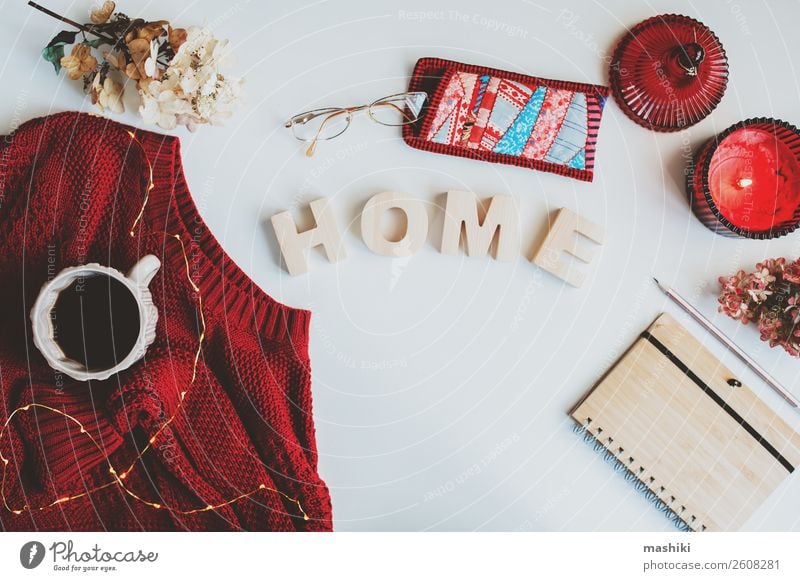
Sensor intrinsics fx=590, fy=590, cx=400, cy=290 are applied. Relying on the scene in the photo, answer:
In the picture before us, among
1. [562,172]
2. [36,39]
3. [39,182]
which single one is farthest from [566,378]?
[36,39]

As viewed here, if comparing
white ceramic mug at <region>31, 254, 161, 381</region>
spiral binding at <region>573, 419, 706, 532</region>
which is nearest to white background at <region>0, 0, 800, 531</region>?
spiral binding at <region>573, 419, 706, 532</region>

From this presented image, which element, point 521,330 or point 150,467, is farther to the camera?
point 521,330

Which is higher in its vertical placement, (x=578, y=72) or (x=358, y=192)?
(x=578, y=72)

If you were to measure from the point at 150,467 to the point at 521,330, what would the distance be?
1.85 ft

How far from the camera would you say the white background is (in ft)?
2.83

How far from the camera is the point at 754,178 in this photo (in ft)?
2.90

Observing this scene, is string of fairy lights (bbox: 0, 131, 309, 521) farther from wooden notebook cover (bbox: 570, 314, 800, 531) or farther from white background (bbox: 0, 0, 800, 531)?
wooden notebook cover (bbox: 570, 314, 800, 531)

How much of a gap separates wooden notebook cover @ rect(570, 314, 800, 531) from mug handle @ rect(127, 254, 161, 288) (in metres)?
0.64

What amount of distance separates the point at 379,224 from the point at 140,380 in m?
0.39

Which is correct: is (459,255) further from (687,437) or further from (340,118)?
(687,437)

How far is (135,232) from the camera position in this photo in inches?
31.8

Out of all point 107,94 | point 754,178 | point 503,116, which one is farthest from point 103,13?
point 754,178

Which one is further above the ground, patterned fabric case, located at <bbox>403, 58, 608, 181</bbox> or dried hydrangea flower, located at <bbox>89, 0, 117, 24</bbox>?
dried hydrangea flower, located at <bbox>89, 0, 117, 24</bbox>
